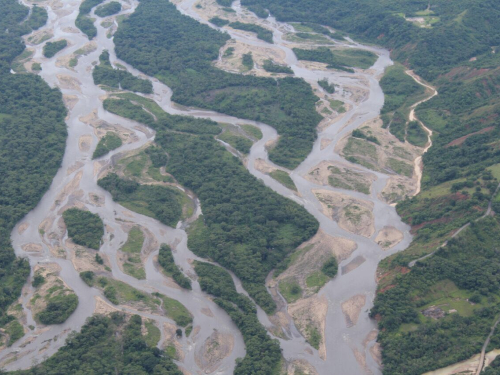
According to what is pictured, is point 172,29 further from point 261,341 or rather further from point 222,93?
point 261,341

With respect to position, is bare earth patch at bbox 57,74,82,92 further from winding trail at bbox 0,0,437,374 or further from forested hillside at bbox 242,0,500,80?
forested hillside at bbox 242,0,500,80

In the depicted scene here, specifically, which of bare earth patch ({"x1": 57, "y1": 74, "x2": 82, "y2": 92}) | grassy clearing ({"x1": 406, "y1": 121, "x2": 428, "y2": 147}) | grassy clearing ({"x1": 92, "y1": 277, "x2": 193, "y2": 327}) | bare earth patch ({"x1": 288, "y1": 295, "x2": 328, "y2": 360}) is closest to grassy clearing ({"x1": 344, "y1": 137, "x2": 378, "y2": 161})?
grassy clearing ({"x1": 406, "y1": 121, "x2": 428, "y2": 147})

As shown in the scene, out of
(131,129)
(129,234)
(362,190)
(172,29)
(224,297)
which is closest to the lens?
(224,297)

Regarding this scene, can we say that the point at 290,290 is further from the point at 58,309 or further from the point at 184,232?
the point at 58,309

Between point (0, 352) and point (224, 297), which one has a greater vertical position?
point (224, 297)

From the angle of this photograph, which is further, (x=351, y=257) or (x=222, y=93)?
(x=222, y=93)

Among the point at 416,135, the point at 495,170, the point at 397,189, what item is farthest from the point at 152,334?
the point at 416,135

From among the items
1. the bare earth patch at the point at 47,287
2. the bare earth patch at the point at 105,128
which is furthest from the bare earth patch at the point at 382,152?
the bare earth patch at the point at 47,287

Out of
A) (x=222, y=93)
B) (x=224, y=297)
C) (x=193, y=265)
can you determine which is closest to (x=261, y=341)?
(x=224, y=297)

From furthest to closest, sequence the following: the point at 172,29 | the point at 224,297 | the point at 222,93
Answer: the point at 172,29, the point at 222,93, the point at 224,297
